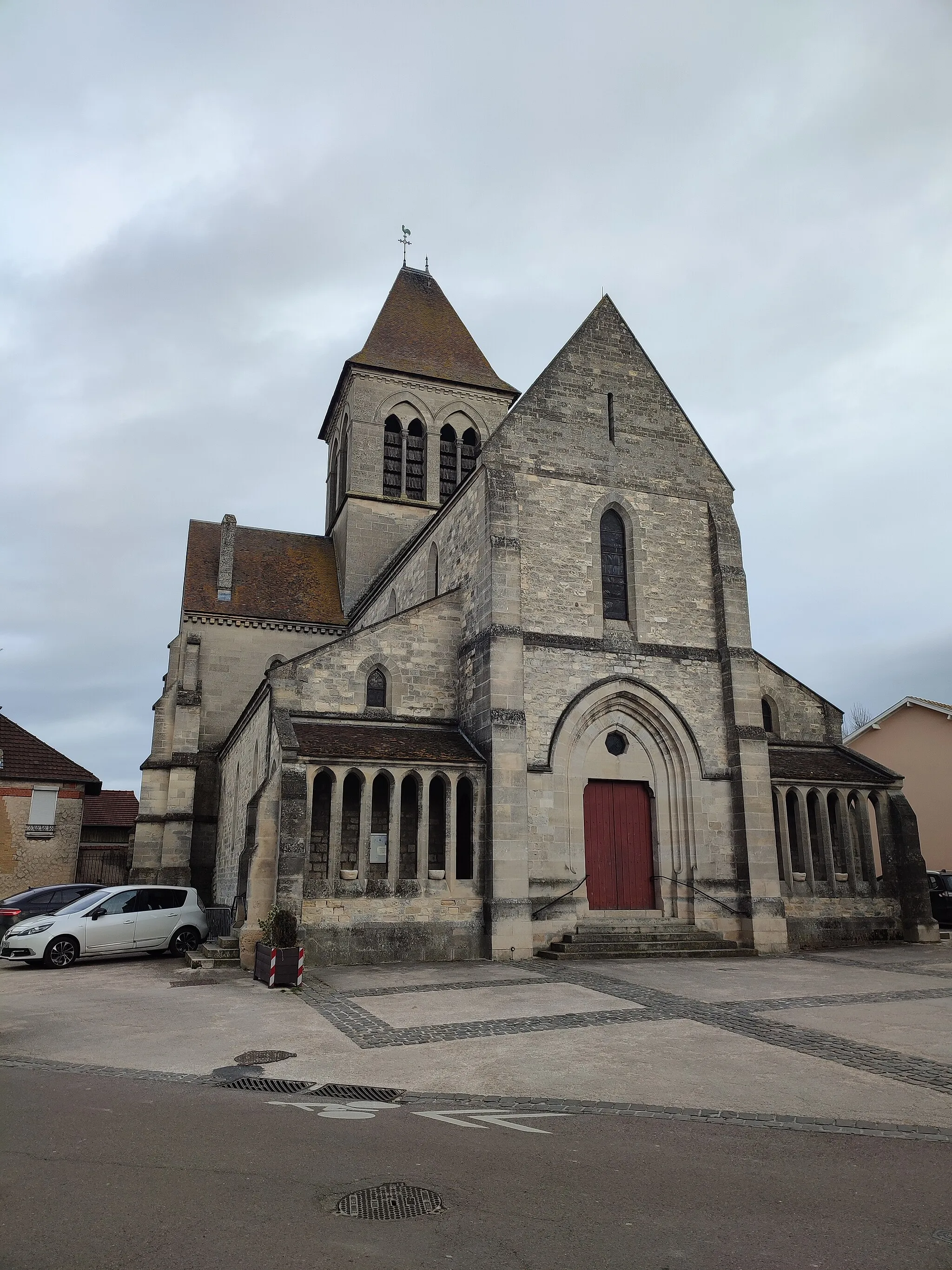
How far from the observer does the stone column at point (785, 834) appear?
1892cm

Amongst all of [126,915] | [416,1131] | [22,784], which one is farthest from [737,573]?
[22,784]

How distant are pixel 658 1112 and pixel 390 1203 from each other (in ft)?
8.92

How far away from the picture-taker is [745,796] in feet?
60.5

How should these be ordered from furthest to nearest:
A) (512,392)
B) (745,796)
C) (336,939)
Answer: (512,392) < (745,796) < (336,939)

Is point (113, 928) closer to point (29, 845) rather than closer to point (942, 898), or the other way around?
point (29, 845)

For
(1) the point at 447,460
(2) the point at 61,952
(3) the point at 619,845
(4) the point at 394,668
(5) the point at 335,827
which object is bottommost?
(2) the point at 61,952

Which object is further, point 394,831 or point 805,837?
point 805,837

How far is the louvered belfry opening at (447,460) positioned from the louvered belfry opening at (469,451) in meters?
0.26

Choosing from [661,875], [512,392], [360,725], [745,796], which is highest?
[512,392]

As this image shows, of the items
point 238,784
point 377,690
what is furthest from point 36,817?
point 377,690

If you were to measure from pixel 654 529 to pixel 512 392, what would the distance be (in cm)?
1635

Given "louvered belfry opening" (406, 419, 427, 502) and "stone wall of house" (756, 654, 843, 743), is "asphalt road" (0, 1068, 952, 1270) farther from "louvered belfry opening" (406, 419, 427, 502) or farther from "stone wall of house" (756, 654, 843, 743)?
"louvered belfry opening" (406, 419, 427, 502)

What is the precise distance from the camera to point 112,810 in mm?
37062

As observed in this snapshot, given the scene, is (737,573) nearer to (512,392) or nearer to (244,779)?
(244,779)
